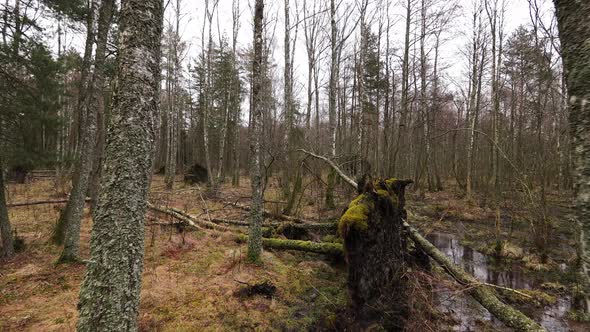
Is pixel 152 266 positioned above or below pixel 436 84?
below

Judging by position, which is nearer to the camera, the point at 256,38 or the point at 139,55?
the point at 139,55

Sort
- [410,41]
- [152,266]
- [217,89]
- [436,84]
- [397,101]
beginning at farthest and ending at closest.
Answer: [217,89] → [397,101] → [436,84] → [410,41] → [152,266]

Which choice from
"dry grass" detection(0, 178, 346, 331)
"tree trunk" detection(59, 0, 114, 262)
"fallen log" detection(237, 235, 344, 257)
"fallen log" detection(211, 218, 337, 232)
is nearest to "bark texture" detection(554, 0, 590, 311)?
"dry grass" detection(0, 178, 346, 331)

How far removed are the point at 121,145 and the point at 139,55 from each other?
0.71 metres

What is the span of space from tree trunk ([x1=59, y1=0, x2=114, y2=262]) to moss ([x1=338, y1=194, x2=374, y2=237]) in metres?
4.74

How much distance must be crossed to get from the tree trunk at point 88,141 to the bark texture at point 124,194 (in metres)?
3.74

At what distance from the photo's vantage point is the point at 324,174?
592 inches

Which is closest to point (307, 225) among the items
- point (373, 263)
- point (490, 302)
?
point (373, 263)

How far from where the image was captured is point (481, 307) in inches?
190

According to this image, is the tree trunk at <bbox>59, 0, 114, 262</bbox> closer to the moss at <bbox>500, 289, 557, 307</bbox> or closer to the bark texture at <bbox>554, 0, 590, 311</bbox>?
the bark texture at <bbox>554, 0, 590, 311</bbox>

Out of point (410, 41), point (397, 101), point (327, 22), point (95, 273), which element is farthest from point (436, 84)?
point (95, 273)

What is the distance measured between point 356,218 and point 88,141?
4.97 meters

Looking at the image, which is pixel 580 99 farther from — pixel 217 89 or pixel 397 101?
pixel 217 89

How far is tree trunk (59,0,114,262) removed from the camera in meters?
4.99
